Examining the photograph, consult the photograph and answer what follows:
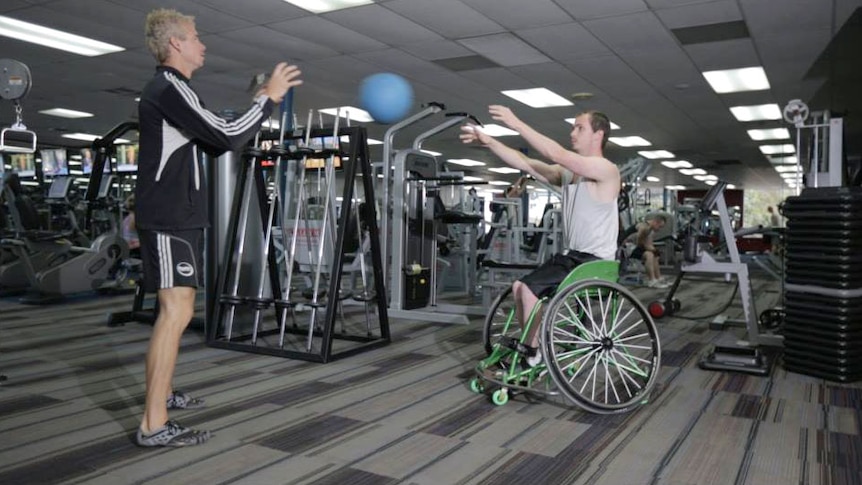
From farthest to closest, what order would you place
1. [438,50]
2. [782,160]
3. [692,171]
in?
[692,171] → [782,160] → [438,50]

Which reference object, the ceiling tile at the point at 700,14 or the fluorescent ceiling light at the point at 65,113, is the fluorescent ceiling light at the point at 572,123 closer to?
the ceiling tile at the point at 700,14

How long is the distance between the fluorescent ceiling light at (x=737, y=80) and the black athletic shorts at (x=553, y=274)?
223 inches

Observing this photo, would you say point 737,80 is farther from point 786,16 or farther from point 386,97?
point 386,97

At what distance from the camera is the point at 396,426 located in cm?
225

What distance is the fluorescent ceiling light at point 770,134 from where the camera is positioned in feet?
35.7

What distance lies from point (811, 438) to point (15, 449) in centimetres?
268

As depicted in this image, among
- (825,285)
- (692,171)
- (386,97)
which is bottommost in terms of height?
(825,285)

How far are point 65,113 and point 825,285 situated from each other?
11.3 meters

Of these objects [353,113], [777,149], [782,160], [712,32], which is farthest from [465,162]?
[712,32]

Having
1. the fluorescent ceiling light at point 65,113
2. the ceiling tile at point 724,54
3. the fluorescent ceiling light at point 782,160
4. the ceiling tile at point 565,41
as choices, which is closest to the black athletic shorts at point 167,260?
the ceiling tile at point 565,41

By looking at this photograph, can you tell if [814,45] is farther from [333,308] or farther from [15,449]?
[15,449]

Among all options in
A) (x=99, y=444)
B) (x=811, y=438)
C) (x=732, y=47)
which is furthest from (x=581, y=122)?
(x=732, y=47)

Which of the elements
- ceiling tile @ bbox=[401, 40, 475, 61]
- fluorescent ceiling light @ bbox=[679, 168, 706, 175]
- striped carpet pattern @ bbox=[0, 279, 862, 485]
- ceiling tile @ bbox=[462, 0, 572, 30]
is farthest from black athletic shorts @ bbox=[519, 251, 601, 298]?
fluorescent ceiling light @ bbox=[679, 168, 706, 175]

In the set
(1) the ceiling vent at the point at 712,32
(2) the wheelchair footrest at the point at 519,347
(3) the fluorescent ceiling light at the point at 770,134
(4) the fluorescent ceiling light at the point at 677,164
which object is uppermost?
(1) the ceiling vent at the point at 712,32
